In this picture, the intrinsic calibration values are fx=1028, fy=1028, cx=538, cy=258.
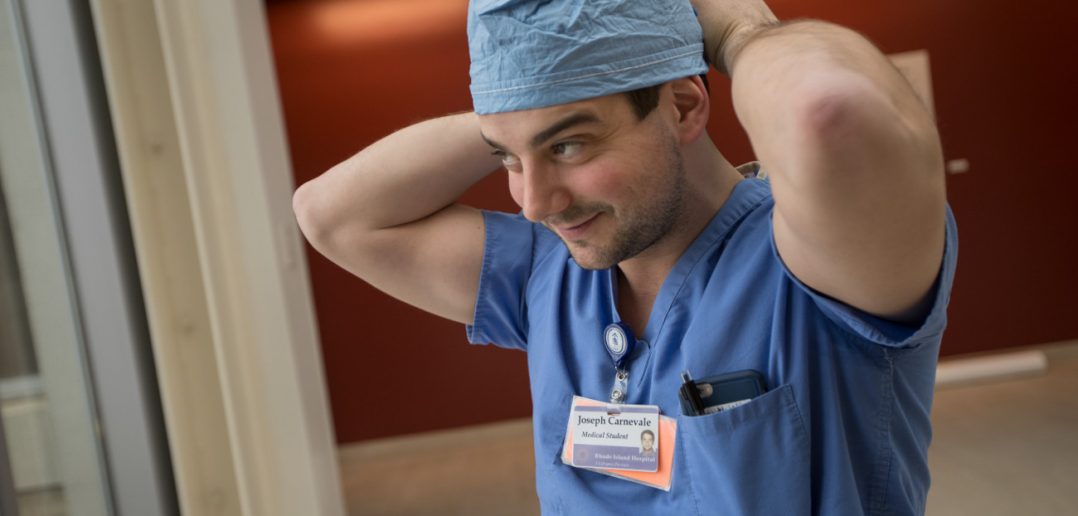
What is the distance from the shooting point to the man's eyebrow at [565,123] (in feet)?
3.72

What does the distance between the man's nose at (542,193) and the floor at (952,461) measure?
3.02 m

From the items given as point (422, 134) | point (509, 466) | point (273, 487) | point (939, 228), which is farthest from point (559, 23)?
point (509, 466)

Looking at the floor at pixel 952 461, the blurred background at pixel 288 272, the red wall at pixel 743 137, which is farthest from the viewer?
the red wall at pixel 743 137

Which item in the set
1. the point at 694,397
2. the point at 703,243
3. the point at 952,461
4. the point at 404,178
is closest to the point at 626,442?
the point at 694,397

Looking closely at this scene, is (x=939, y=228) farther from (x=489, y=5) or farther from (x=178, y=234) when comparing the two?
(x=178, y=234)

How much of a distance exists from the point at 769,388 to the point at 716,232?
0.72ft

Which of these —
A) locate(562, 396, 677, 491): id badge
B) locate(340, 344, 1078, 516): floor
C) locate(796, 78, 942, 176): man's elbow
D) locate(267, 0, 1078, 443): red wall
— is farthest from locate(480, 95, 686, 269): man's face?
locate(267, 0, 1078, 443): red wall

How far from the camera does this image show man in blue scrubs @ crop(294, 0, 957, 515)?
0.86 m

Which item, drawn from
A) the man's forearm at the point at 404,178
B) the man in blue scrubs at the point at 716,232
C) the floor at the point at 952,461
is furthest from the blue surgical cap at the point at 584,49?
the floor at the point at 952,461

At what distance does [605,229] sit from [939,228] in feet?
1.28

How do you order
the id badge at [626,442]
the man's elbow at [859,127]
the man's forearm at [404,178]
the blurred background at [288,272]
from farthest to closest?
1. the blurred background at [288,272]
2. the man's forearm at [404,178]
3. the id badge at [626,442]
4. the man's elbow at [859,127]

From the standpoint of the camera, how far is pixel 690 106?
121 centimetres

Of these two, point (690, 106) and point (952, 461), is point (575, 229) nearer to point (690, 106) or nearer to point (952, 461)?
point (690, 106)

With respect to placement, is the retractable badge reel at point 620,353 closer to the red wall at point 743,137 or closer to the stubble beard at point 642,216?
the stubble beard at point 642,216
